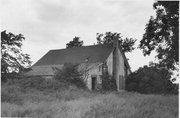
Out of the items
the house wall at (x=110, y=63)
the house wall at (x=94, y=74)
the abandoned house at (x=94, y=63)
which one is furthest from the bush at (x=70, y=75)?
the house wall at (x=110, y=63)

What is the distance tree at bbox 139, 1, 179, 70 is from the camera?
682 inches

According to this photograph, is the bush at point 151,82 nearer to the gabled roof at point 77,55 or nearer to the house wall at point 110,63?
the house wall at point 110,63

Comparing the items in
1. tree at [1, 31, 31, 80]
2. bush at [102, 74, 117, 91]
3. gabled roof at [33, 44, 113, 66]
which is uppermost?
gabled roof at [33, 44, 113, 66]

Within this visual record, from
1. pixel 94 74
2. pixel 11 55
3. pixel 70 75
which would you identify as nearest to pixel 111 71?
pixel 94 74

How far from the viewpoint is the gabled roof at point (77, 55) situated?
115 feet

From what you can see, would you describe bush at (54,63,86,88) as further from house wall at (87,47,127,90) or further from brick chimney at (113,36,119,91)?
brick chimney at (113,36,119,91)

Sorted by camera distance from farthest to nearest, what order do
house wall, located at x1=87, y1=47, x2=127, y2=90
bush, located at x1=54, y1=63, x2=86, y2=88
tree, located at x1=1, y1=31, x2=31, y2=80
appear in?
house wall, located at x1=87, y1=47, x2=127, y2=90, bush, located at x1=54, y1=63, x2=86, y2=88, tree, located at x1=1, y1=31, x2=31, y2=80

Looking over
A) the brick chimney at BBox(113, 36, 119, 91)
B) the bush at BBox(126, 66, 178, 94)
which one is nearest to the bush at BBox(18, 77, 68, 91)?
the bush at BBox(126, 66, 178, 94)

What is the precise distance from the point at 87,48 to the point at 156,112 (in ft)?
87.1

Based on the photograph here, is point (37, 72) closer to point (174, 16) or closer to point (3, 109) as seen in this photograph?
point (174, 16)

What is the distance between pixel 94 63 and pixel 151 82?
6925mm

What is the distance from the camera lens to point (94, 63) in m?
33.8

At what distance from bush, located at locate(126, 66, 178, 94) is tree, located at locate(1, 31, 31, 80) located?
21151 mm

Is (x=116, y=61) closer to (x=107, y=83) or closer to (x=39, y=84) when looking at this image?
(x=107, y=83)
